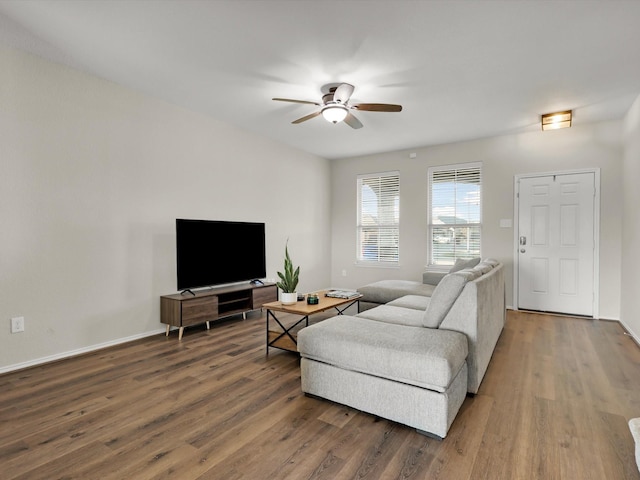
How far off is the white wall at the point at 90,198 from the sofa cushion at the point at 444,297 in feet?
9.68

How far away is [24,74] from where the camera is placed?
2883 millimetres

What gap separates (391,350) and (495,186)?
4.11 m

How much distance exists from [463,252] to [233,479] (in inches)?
188

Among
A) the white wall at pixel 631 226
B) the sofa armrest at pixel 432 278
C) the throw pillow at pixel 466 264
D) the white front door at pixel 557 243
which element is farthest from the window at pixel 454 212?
the white wall at pixel 631 226

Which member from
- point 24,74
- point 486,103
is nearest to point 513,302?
point 486,103

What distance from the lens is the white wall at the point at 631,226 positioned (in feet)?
11.8

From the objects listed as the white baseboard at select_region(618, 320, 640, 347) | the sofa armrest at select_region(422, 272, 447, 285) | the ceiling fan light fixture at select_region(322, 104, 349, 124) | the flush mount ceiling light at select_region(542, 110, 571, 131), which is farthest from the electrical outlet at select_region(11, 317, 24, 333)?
the flush mount ceiling light at select_region(542, 110, 571, 131)

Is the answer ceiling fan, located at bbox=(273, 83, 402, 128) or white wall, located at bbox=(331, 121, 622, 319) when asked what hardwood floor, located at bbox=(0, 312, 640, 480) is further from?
ceiling fan, located at bbox=(273, 83, 402, 128)

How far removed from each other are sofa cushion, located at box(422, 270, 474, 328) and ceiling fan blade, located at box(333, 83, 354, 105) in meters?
1.96

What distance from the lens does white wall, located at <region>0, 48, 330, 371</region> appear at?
9.34 feet

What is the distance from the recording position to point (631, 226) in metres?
3.84

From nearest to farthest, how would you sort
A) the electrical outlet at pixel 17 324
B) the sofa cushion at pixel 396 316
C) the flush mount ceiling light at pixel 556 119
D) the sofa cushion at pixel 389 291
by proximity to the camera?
the sofa cushion at pixel 396 316
the electrical outlet at pixel 17 324
the flush mount ceiling light at pixel 556 119
the sofa cushion at pixel 389 291

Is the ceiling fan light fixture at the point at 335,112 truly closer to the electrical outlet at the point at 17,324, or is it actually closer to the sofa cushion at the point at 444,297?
the sofa cushion at the point at 444,297

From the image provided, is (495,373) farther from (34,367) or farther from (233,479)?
(34,367)
